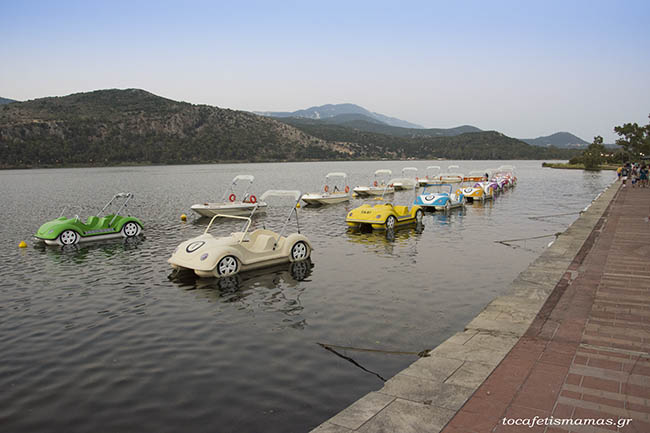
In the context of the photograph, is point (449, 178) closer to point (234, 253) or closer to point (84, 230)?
point (84, 230)

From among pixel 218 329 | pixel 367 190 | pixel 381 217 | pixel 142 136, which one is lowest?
pixel 218 329

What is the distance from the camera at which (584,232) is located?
1706 centimetres

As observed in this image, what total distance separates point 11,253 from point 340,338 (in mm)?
15391

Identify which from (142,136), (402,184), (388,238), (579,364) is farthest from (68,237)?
(142,136)

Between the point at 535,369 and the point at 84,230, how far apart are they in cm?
1844

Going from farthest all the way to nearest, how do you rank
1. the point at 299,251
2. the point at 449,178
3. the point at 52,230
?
the point at 449,178
the point at 52,230
the point at 299,251

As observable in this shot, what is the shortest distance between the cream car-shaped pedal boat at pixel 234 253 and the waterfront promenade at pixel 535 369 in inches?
275

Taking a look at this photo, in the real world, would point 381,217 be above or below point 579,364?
above

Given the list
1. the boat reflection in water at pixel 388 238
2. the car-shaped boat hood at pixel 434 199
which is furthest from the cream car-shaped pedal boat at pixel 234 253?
the car-shaped boat hood at pixel 434 199

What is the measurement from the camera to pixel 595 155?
318ft

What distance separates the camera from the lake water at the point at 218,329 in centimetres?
609

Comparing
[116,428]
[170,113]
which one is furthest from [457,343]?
[170,113]

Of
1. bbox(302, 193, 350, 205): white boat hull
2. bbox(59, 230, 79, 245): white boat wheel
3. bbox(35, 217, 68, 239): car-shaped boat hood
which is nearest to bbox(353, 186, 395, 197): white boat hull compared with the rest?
bbox(302, 193, 350, 205): white boat hull

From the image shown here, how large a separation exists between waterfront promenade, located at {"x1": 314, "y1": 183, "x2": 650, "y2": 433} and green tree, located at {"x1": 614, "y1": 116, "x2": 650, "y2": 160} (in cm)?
9260
